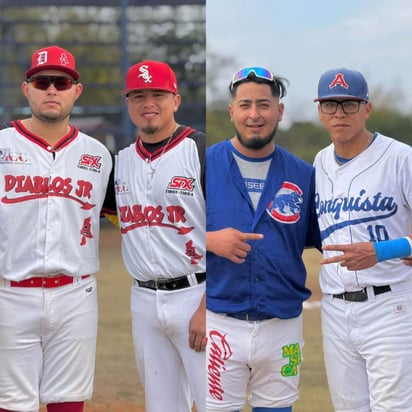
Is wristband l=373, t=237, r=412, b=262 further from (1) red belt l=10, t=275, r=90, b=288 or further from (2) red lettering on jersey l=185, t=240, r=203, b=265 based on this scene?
(1) red belt l=10, t=275, r=90, b=288

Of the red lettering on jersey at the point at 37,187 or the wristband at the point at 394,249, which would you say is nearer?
the wristband at the point at 394,249

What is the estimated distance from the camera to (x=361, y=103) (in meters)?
2.74

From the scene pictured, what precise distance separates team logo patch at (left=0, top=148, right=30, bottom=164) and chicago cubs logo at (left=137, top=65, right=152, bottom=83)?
56 centimetres

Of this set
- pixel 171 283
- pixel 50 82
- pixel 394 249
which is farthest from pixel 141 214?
pixel 394 249

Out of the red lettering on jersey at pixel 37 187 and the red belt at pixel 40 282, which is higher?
the red lettering on jersey at pixel 37 187

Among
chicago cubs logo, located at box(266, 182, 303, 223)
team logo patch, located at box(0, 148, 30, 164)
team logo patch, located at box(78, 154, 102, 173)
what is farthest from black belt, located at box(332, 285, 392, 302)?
team logo patch, located at box(0, 148, 30, 164)

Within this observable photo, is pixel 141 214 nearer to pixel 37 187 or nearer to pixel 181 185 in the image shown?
pixel 181 185

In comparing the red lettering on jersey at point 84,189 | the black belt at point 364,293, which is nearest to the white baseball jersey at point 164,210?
the red lettering on jersey at point 84,189

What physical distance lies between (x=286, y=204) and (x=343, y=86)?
1.65 feet

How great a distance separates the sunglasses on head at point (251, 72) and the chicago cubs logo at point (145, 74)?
1.10 ft

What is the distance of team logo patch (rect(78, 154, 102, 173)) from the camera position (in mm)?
2809

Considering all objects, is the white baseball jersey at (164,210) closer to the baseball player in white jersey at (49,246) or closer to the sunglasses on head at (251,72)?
the baseball player in white jersey at (49,246)

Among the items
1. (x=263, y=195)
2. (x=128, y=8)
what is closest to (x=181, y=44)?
(x=128, y=8)

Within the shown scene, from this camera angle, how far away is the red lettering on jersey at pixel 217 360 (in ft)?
9.27
